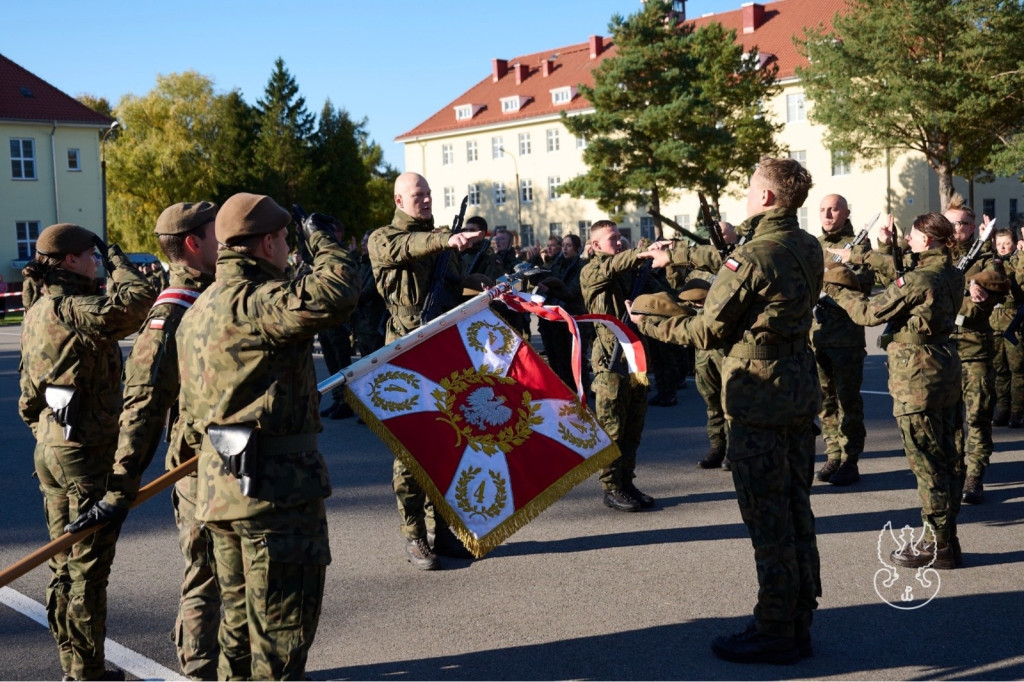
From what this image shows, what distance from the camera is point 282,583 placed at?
3568 millimetres

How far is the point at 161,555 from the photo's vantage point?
6848 mm

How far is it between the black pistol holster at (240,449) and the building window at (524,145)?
218 ft

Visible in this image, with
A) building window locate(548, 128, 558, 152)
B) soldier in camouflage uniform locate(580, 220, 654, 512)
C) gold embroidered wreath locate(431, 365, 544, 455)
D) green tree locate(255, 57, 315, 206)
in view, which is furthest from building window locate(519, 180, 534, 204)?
gold embroidered wreath locate(431, 365, 544, 455)

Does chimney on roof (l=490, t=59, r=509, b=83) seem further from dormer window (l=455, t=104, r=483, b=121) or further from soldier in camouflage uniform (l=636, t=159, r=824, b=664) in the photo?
soldier in camouflage uniform (l=636, t=159, r=824, b=664)

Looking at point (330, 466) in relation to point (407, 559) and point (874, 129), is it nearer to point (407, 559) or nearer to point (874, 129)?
point (407, 559)

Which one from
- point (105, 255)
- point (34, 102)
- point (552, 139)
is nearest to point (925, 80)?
point (552, 139)

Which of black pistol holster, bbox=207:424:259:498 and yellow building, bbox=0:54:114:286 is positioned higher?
yellow building, bbox=0:54:114:286

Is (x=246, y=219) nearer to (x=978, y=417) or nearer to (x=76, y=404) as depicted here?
(x=76, y=404)

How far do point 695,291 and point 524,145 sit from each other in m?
65.0

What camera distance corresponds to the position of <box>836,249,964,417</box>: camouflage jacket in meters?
6.16

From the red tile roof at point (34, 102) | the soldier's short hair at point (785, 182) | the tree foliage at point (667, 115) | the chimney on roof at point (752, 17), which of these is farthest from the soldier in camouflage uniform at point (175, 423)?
Result: the chimney on roof at point (752, 17)

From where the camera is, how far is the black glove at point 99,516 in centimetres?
395

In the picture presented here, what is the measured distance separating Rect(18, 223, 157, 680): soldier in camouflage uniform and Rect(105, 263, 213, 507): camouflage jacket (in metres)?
0.34

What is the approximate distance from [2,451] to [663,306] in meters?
8.36
